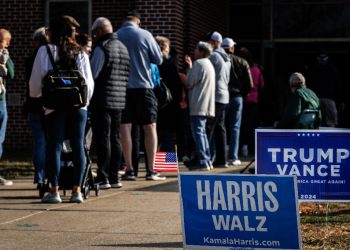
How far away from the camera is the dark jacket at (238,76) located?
37.0 feet

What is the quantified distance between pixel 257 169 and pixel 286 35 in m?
12.9

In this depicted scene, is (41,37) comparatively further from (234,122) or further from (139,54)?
(234,122)

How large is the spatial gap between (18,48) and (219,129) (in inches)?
226

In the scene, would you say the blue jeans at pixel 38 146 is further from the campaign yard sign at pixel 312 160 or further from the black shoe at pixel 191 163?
the campaign yard sign at pixel 312 160

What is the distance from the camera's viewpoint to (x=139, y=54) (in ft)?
28.5

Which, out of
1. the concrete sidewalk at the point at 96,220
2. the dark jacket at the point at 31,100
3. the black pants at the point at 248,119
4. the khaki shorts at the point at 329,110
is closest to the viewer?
the concrete sidewalk at the point at 96,220

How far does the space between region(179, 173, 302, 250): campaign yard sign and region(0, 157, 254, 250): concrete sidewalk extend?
0.96 meters

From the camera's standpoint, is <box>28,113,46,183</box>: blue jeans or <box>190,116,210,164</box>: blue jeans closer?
<box>28,113,46,183</box>: blue jeans

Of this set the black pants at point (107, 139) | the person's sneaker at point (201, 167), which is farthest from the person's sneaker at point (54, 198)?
the person's sneaker at point (201, 167)

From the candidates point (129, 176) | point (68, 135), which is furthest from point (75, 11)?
point (68, 135)

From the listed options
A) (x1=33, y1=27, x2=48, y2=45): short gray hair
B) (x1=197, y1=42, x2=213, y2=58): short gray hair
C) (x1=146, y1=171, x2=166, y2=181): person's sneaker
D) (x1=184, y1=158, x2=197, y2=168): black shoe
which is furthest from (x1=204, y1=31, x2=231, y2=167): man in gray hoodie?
(x1=33, y1=27, x2=48, y2=45): short gray hair

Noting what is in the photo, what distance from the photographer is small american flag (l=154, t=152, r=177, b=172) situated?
4792 millimetres

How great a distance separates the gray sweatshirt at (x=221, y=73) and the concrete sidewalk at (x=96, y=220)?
2.81 m

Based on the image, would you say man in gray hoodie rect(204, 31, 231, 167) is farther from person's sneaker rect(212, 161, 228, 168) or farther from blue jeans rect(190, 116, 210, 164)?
blue jeans rect(190, 116, 210, 164)
